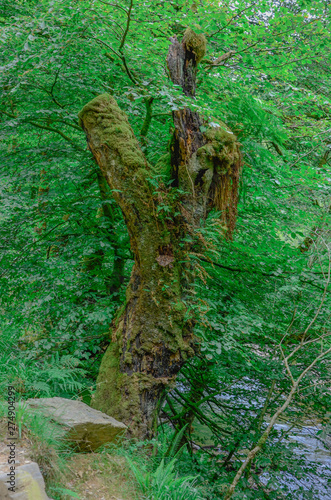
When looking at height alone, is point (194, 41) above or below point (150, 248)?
above

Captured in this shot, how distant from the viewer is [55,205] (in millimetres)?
5270

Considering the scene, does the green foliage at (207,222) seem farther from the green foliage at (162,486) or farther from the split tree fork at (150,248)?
the green foliage at (162,486)

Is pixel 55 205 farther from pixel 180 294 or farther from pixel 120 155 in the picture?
pixel 180 294

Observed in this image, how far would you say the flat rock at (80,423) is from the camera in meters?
2.93

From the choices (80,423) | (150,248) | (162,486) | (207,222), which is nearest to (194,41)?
(207,222)

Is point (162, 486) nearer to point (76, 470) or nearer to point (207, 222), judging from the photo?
point (76, 470)

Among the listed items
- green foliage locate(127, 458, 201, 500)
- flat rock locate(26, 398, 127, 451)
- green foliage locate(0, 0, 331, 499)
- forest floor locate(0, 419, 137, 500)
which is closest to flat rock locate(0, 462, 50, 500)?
forest floor locate(0, 419, 137, 500)

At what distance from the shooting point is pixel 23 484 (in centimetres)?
203

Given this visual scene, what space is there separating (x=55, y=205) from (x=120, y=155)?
1958 mm

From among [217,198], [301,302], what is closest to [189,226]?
[217,198]

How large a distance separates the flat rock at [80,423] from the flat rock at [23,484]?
2.30 feet

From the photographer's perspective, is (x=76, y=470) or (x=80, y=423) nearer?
(x=76, y=470)

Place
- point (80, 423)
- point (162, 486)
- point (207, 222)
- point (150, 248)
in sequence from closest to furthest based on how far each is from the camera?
point (162, 486), point (80, 423), point (150, 248), point (207, 222)

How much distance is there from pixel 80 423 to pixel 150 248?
1.69m
